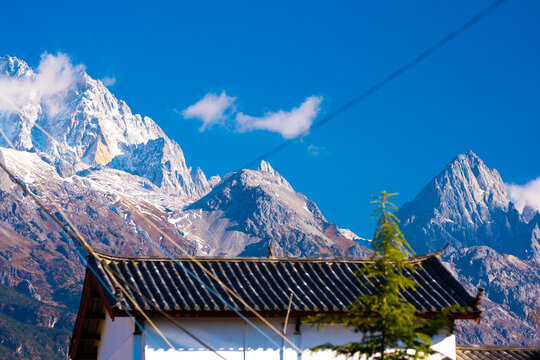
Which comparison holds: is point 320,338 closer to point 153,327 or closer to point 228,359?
point 228,359

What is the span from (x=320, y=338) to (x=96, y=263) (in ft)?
22.6

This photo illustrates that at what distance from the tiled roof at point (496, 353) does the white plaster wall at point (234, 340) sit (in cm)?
402

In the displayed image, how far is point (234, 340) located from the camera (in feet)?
70.4

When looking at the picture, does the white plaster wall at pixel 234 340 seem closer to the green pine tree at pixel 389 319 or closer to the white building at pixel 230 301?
the white building at pixel 230 301

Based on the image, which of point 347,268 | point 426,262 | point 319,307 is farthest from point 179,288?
point 426,262

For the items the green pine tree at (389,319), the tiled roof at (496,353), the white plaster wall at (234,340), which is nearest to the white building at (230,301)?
the white plaster wall at (234,340)

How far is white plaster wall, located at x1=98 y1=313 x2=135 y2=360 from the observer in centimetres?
2178

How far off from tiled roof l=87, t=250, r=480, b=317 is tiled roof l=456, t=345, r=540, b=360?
2519 mm

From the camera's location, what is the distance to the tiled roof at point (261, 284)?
21.5m

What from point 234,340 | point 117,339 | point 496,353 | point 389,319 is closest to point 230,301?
point 234,340

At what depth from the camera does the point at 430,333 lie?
1471 cm

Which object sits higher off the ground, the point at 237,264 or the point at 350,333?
the point at 237,264

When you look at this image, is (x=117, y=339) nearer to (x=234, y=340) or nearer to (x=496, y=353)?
(x=234, y=340)

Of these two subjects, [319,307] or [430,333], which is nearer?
[430,333]
